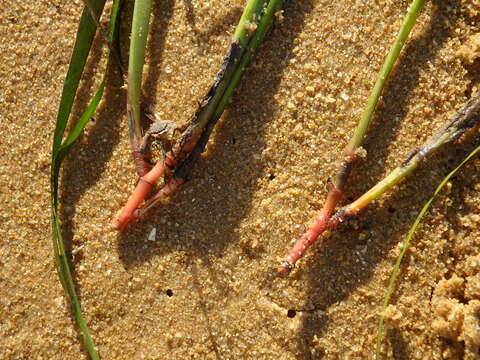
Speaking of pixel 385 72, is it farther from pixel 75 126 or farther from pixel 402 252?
pixel 75 126

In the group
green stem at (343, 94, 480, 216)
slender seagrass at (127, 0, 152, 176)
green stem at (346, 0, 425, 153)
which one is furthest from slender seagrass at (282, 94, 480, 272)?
slender seagrass at (127, 0, 152, 176)

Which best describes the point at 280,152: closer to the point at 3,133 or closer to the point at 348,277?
the point at 348,277

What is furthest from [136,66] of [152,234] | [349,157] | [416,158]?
[416,158]

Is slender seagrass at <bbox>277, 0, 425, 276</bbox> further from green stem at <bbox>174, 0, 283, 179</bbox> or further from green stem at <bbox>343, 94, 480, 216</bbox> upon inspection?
green stem at <bbox>174, 0, 283, 179</bbox>

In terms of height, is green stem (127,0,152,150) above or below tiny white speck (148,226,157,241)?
above

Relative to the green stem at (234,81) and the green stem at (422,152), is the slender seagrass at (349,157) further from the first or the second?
the green stem at (234,81)

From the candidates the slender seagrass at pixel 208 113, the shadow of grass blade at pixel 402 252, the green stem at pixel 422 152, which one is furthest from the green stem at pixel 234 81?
the shadow of grass blade at pixel 402 252

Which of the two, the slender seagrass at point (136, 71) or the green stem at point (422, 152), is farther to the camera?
the slender seagrass at point (136, 71)
